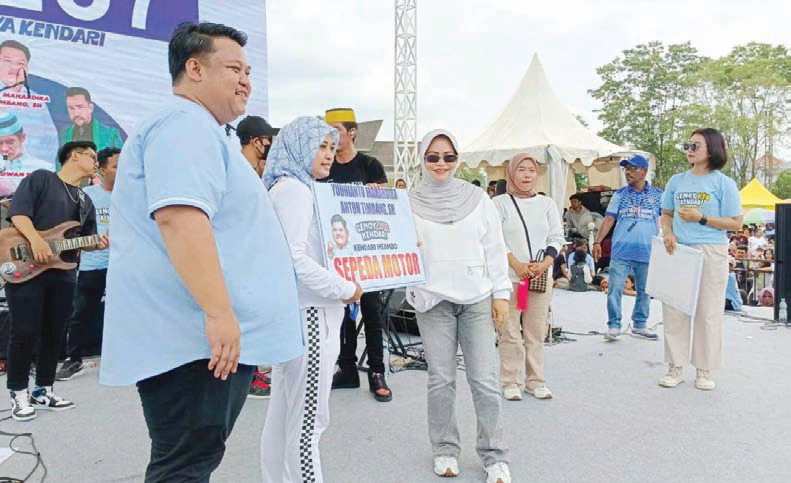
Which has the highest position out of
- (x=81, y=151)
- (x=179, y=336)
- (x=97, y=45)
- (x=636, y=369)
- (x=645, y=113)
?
(x=645, y=113)

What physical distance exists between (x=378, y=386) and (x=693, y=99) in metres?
33.2

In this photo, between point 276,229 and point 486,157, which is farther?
point 486,157

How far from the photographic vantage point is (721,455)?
10.9 ft

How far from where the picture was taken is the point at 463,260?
3.10 meters

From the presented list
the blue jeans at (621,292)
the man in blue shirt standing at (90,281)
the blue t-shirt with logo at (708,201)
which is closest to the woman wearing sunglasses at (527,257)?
the blue t-shirt with logo at (708,201)

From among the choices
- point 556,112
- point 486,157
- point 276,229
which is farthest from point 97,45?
point 556,112

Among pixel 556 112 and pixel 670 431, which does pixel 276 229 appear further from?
pixel 556 112

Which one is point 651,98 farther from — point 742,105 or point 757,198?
point 757,198

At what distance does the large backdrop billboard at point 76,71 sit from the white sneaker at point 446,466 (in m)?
4.90

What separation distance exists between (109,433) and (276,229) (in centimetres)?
271

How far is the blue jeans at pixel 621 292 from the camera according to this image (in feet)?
20.6

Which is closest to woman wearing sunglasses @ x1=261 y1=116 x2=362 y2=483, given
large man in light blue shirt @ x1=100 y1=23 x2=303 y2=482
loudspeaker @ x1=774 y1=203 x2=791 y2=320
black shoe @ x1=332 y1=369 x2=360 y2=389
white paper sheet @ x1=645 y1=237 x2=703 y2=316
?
large man in light blue shirt @ x1=100 y1=23 x2=303 y2=482

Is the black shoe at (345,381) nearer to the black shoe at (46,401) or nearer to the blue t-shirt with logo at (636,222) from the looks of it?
the black shoe at (46,401)

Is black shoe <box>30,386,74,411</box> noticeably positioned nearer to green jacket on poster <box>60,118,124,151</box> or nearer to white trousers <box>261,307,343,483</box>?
white trousers <box>261,307,343,483</box>
